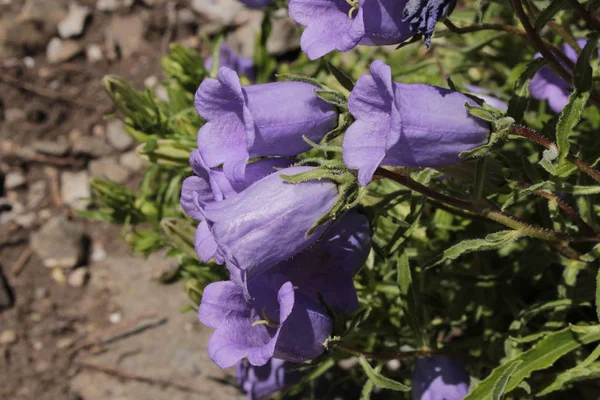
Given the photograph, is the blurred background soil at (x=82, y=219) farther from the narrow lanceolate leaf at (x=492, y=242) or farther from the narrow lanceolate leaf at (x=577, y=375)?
the narrow lanceolate leaf at (x=492, y=242)

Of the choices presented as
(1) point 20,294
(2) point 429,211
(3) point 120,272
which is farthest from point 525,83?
A: (1) point 20,294

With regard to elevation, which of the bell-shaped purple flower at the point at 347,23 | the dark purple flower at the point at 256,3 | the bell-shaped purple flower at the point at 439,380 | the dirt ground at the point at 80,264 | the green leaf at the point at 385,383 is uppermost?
the bell-shaped purple flower at the point at 347,23

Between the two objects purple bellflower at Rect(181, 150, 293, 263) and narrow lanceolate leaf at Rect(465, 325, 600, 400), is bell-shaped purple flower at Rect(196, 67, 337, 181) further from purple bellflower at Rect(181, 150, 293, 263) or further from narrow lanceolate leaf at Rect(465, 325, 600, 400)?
narrow lanceolate leaf at Rect(465, 325, 600, 400)

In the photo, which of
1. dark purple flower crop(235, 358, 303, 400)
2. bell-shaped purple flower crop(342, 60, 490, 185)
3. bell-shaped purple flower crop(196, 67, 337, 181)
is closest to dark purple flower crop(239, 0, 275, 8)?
dark purple flower crop(235, 358, 303, 400)

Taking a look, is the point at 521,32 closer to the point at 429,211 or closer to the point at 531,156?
the point at 531,156

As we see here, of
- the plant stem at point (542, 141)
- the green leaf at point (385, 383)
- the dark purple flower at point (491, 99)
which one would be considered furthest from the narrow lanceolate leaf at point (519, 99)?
the dark purple flower at point (491, 99)
